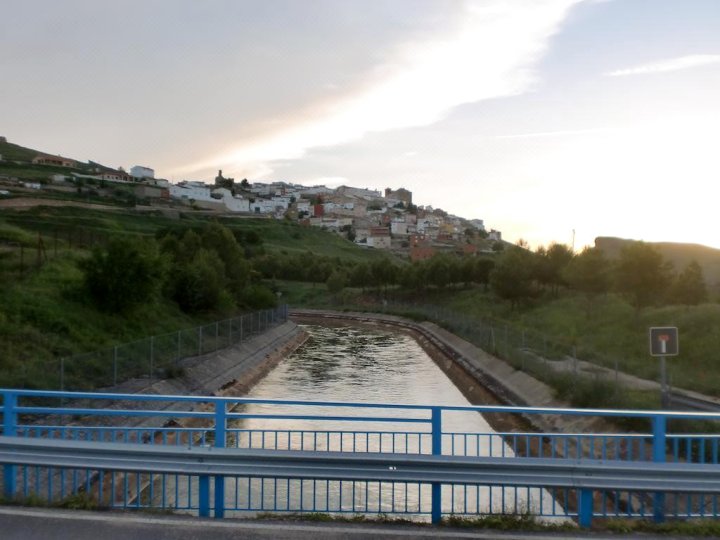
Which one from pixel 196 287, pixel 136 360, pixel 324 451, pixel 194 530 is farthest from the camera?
pixel 196 287

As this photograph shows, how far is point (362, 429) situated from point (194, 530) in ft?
45.5

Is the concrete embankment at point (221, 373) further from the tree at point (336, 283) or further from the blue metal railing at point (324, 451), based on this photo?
the tree at point (336, 283)

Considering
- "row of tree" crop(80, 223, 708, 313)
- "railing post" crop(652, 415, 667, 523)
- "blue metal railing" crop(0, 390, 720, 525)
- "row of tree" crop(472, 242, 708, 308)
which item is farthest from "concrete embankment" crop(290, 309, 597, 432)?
"railing post" crop(652, 415, 667, 523)

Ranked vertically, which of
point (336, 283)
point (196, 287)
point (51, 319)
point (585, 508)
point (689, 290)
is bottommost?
point (585, 508)

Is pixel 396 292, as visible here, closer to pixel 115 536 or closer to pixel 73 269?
pixel 73 269

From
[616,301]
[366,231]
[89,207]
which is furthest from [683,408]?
[366,231]

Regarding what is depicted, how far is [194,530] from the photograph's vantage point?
5523 millimetres

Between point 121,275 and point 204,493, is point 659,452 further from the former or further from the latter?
point 121,275

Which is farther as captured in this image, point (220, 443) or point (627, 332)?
point (627, 332)

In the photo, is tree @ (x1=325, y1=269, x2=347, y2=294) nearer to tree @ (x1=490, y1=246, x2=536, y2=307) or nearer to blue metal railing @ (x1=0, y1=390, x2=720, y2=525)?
tree @ (x1=490, y1=246, x2=536, y2=307)

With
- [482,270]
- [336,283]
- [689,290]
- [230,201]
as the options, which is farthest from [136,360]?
[230,201]

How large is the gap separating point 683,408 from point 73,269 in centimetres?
2647

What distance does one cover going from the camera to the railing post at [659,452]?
627 cm

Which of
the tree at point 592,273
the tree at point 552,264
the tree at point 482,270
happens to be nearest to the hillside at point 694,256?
the tree at point 552,264
